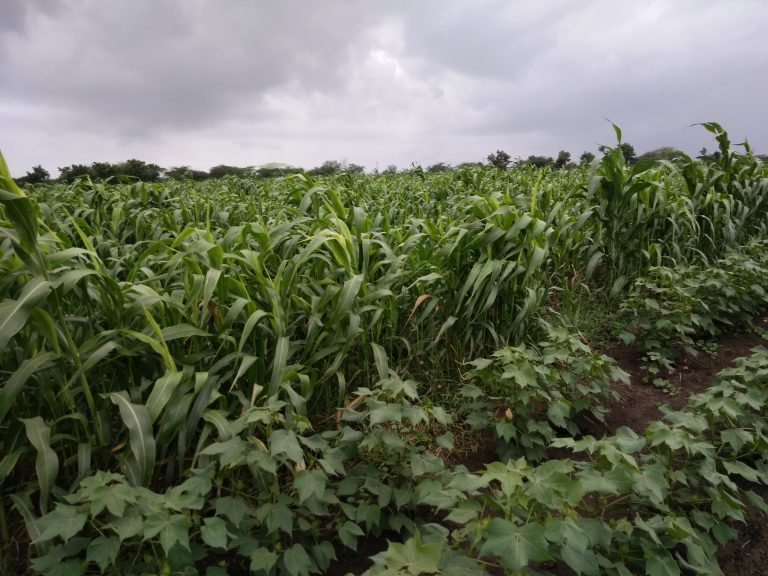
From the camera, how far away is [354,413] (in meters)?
1.62

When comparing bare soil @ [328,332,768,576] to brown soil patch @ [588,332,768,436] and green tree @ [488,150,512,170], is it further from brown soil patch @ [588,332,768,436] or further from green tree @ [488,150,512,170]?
green tree @ [488,150,512,170]

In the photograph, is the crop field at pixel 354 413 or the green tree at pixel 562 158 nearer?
the crop field at pixel 354 413

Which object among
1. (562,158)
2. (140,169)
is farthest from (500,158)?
(140,169)

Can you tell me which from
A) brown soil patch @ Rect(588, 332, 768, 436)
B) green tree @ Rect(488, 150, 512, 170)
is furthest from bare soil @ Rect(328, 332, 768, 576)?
green tree @ Rect(488, 150, 512, 170)

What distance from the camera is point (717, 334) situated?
306 cm

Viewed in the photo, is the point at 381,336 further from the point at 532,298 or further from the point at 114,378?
the point at 114,378

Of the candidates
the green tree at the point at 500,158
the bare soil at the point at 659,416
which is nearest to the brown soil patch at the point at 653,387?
the bare soil at the point at 659,416

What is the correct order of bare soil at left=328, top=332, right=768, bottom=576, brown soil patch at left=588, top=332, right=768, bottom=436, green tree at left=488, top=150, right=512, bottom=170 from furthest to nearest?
green tree at left=488, top=150, right=512, bottom=170
brown soil patch at left=588, top=332, right=768, bottom=436
bare soil at left=328, top=332, right=768, bottom=576

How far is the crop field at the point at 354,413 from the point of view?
4.05ft

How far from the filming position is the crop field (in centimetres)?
123

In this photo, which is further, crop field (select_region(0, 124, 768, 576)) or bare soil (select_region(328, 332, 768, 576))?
bare soil (select_region(328, 332, 768, 576))

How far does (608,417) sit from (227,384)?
5.36 feet

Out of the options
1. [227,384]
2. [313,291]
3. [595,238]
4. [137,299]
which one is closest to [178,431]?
[227,384]

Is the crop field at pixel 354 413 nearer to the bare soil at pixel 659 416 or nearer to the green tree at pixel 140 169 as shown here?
the bare soil at pixel 659 416
